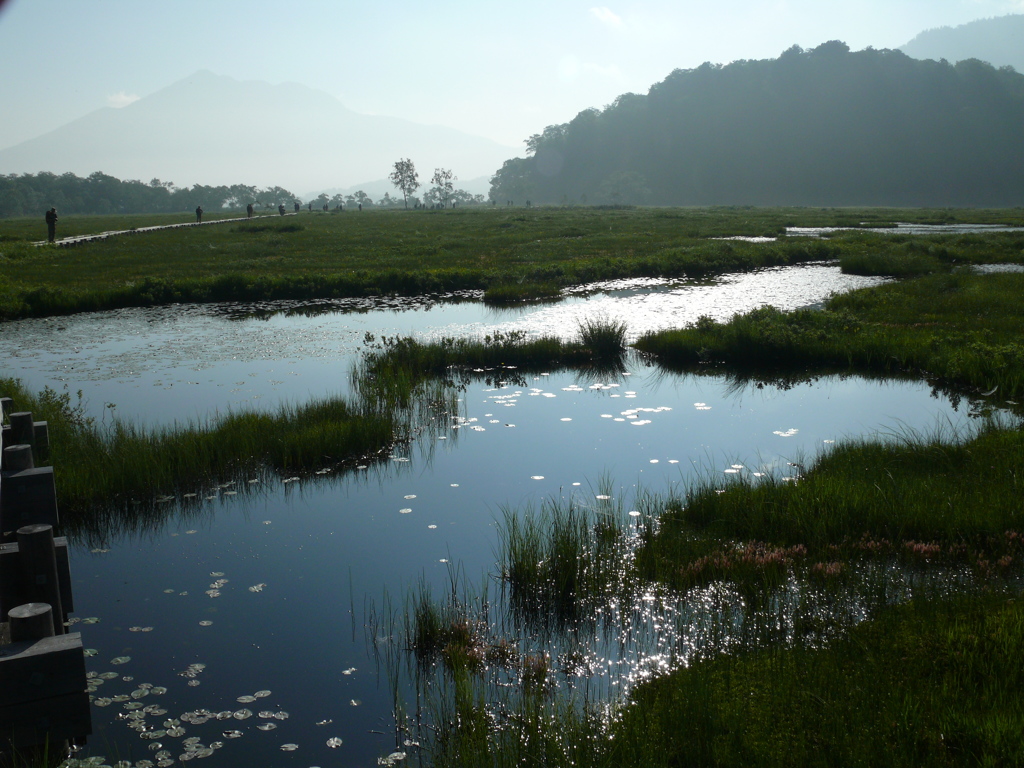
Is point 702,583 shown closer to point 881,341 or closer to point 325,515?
point 325,515

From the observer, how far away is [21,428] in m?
8.47

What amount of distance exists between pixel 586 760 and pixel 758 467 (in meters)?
6.20

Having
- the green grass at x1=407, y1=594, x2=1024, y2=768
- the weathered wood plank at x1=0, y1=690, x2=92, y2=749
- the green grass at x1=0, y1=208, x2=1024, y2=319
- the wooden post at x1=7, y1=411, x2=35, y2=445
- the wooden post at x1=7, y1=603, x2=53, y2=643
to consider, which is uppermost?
the green grass at x1=0, y1=208, x2=1024, y2=319

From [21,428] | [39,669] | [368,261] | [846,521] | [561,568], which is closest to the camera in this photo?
[39,669]

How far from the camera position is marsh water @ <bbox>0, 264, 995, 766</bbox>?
5.23 metres

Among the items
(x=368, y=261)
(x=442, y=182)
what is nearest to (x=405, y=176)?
(x=442, y=182)

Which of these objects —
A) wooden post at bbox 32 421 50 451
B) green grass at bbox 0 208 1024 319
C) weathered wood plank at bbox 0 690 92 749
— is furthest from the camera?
green grass at bbox 0 208 1024 319

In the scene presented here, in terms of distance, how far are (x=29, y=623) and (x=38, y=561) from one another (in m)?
0.79

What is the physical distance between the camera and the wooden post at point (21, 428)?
27.7 ft

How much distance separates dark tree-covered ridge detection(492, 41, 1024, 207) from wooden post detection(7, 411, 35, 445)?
15126cm

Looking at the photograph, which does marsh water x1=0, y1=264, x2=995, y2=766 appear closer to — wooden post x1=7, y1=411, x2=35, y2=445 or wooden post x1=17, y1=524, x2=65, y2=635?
wooden post x1=17, y1=524, x2=65, y2=635

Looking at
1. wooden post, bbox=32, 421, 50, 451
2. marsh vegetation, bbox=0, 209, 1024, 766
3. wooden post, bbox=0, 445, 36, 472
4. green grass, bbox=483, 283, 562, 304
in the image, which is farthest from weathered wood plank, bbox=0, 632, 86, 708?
green grass, bbox=483, 283, 562, 304

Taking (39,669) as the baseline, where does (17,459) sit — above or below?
above

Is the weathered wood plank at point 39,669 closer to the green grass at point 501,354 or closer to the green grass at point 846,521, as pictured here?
the green grass at point 846,521
